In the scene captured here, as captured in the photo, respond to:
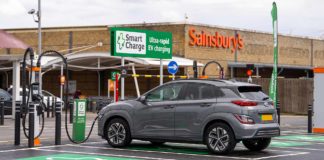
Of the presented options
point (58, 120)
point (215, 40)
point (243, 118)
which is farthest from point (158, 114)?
point (215, 40)

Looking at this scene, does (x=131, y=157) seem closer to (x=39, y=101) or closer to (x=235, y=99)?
(x=235, y=99)

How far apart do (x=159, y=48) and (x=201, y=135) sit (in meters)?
15.3

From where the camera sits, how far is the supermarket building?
1745 inches

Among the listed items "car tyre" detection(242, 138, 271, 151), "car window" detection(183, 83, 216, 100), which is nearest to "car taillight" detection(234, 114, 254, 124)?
"car window" detection(183, 83, 216, 100)

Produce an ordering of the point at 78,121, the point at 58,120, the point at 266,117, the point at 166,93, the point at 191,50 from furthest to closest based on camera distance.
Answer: the point at 191,50 < the point at 78,121 < the point at 58,120 < the point at 166,93 < the point at 266,117

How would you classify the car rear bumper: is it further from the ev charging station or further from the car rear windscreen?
the ev charging station

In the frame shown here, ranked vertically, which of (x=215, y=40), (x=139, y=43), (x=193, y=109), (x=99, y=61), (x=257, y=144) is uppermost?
(x=215, y=40)

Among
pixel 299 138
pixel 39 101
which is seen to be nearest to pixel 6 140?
pixel 39 101

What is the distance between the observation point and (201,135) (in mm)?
14836

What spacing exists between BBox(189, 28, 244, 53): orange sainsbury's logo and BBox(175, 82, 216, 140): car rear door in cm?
2894

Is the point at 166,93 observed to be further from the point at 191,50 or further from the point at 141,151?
the point at 191,50

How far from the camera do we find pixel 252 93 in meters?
15.1

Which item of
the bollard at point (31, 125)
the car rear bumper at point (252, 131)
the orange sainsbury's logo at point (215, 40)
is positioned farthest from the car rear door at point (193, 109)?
the orange sainsbury's logo at point (215, 40)

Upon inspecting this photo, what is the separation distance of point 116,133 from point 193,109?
7.53 feet
